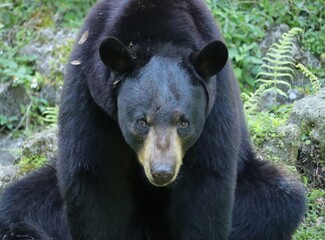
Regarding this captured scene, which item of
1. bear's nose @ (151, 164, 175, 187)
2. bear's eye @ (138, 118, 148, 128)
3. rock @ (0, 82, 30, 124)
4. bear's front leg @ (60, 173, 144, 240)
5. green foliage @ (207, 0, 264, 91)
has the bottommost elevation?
rock @ (0, 82, 30, 124)

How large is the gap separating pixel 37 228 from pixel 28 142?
1.63 m

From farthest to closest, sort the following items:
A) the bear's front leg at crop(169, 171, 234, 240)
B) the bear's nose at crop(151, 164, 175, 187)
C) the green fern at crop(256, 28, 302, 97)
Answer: the green fern at crop(256, 28, 302, 97) < the bear's front leg at crop(169, 171, 234, 240) < the bear's nose at crop(151, 164, 175, 187)

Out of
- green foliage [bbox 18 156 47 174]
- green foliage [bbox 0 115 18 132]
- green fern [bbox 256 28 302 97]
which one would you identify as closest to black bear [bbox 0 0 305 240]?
green foliage [bbox 18 156 47 174]

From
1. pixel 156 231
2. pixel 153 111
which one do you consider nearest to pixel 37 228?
pixel 156 231

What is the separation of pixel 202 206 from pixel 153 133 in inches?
36.7

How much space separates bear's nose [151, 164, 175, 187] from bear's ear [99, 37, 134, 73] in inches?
28.3

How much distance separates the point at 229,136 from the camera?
602 centimetres

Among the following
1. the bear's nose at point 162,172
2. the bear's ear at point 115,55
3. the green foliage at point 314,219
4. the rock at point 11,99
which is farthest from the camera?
the rock at point 11,99

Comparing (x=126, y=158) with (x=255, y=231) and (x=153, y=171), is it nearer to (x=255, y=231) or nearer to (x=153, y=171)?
(x=153, y=171)

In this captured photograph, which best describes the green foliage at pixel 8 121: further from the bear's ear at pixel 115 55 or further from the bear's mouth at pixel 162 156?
the bear's mouth at pixel 162 156

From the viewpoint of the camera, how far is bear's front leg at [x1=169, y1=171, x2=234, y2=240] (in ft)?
19.9

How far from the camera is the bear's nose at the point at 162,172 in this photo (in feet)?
17.5

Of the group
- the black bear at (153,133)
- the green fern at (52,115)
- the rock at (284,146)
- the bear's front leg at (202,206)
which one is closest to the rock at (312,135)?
the rock at (284,146)

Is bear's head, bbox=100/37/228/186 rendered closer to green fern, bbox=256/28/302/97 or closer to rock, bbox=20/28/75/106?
green fern, bbox=256/28/302/97
